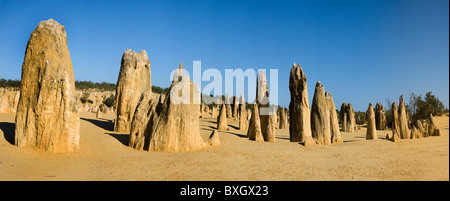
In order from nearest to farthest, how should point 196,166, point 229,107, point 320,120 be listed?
point 196,166 → point 320,120 → point 229,107

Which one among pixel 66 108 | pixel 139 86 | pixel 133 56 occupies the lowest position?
pixel 66 108

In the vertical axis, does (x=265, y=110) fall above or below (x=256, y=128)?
above

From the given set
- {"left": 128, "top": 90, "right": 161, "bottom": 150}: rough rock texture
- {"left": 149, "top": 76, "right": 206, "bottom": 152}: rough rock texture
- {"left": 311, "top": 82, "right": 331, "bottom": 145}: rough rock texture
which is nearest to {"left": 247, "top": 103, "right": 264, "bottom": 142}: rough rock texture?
{"left": 311, "top": 82, "right": 331, "bottom": 145}: rough rock texture

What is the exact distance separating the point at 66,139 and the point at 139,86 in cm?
625

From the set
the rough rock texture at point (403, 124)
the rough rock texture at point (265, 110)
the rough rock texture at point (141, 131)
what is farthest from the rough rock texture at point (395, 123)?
the rough rock texture at point (141, 131)

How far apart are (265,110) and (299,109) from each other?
1.71 meters

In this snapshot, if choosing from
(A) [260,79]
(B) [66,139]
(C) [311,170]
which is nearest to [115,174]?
(B) [66,139]

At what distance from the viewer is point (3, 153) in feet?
19.6

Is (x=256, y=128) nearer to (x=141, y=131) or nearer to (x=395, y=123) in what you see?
(x=141, y=131)

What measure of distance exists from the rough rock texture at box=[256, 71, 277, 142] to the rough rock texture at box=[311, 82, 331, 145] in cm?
178

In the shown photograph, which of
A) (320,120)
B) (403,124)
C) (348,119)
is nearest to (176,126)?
(320,120)

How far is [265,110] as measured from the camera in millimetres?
12008

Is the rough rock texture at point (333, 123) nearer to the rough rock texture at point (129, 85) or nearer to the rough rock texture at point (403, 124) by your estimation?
the rough rock texture at point (403, 124)
